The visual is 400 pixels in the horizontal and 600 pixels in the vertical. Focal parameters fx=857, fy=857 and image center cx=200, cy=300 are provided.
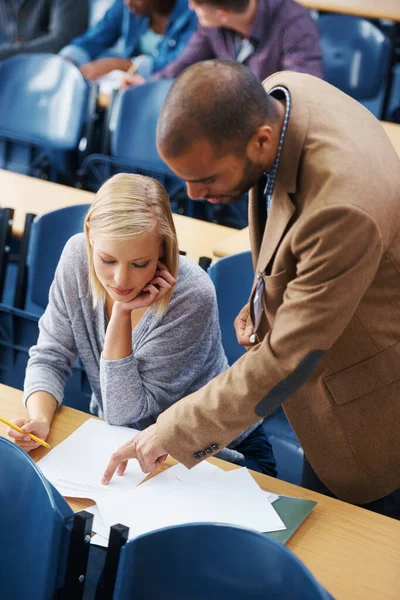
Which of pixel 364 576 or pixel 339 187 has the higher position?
pixel 339 187

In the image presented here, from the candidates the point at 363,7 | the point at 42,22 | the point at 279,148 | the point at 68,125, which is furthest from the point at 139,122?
the point at 279,148

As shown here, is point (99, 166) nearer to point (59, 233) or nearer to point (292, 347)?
point (59, 233)

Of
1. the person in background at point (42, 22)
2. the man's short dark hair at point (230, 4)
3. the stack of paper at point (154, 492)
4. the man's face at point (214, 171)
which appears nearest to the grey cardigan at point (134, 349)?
the stack of paper at point (154, 492)

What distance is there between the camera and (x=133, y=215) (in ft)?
6.24

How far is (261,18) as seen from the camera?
3619mm

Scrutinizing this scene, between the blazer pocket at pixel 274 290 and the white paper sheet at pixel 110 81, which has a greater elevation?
the blazer pocket at pixel 274 290

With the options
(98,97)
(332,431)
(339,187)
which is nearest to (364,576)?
(332,431)

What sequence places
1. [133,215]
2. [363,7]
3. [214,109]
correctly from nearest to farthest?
[214,109] → [133,215] → [363,7]

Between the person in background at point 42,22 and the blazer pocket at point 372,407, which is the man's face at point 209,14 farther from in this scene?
the blazer pocket at point 372,407

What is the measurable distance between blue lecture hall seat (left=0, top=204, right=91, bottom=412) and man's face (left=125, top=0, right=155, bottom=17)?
88.3 inches

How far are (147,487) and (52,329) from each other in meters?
0.53

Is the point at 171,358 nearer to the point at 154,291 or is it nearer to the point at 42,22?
the point at 154,291

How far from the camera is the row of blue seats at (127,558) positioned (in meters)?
1.33

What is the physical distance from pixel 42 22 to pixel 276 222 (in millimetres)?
4649
